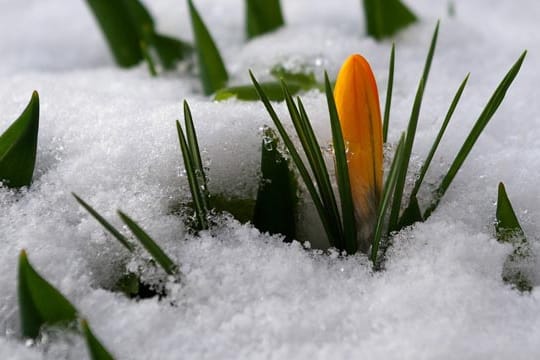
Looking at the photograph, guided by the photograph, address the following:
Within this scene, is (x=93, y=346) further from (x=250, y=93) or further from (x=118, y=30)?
(x=118, y=30)

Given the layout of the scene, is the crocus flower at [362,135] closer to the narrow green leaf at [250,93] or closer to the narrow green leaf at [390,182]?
the narrow green leaf at [390,182]

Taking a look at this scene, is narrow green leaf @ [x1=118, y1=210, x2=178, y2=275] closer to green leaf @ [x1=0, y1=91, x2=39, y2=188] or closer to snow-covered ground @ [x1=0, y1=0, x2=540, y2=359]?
snow-covered ground @ [x1=0, y1=0, x2=540, y2=359]

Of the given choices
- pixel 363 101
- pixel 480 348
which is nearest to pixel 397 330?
pixel 480 348

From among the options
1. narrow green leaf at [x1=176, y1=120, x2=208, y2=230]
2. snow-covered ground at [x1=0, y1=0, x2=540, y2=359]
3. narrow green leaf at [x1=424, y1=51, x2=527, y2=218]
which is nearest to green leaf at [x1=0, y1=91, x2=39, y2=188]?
snow-covered ground at [x1=0, y1=0, x2=540, y2=359]

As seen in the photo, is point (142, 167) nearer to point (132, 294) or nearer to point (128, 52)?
point (132, 294)

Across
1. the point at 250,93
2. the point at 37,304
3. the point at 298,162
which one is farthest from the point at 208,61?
the point at 37,304

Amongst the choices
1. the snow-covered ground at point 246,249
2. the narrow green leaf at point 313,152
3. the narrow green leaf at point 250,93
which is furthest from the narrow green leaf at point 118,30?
the narrow green leaf at point 313,152

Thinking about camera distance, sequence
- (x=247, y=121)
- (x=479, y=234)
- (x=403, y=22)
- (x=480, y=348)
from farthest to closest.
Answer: (x=403, y=22)
(x=247, y=121)
(x=479, y=234)
(x=480, y=348)
